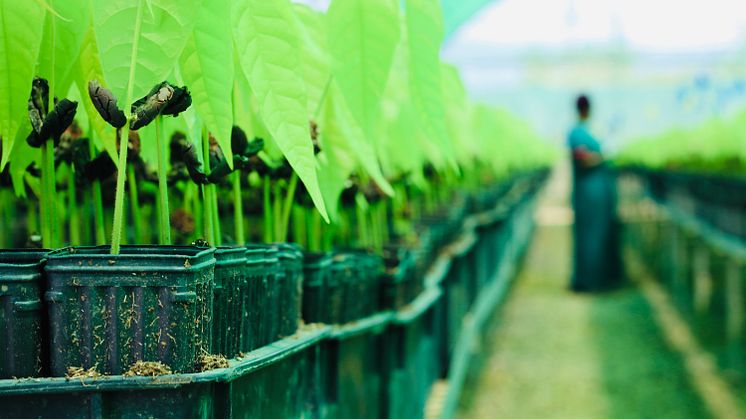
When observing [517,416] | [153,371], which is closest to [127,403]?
[153,371]

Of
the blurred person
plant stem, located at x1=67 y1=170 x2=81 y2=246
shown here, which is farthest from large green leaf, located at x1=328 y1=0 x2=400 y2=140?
Result: the blurred person

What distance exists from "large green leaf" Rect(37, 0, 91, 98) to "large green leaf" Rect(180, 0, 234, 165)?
150mm

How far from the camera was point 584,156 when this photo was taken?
265 inches

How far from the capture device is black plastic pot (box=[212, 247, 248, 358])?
38.9 inches

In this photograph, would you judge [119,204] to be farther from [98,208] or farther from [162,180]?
[98,208]

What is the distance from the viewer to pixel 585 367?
4.32m

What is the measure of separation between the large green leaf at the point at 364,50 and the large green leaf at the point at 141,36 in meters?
0.25

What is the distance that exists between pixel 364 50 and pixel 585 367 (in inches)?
139

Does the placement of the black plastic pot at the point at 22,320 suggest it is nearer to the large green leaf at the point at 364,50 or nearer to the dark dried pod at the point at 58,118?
the dark dried pod at the point at 58,118

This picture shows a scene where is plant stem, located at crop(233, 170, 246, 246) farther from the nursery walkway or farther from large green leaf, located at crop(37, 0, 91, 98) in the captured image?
the nursery walkway

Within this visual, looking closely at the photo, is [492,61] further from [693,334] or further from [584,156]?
[693,334]

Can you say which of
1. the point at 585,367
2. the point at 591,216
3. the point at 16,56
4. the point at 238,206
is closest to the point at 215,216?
the point at 238,206

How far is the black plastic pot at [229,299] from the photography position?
0.99 meters

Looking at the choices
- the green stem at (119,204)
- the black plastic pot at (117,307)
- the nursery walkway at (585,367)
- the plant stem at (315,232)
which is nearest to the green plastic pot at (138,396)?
the black plastic pot at (117,307)
